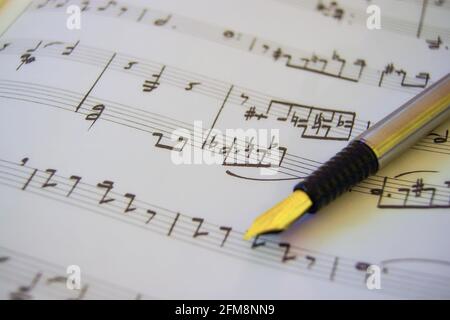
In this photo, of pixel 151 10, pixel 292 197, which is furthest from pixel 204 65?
pixel 292 197

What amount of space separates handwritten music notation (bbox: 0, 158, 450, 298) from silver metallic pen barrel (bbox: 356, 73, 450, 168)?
126 mm

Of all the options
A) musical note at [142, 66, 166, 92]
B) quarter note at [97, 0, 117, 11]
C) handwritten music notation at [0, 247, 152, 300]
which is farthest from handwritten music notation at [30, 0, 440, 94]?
handwritten music notation at [0, 247, 152, 300]

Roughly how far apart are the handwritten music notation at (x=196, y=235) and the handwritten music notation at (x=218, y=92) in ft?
0.34

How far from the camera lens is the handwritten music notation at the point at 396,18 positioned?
2.30 feet

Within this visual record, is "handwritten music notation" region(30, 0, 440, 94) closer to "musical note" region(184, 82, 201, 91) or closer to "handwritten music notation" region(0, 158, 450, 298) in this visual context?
"musical note" region(184, 82, 201, 91)

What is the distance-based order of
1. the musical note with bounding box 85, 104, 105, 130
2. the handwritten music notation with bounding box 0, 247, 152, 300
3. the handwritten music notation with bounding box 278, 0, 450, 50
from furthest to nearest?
the handwritten music notation with bounding box 278, 0, 450, 50 < the musical note with bounding box 85, 104, 105, 130 < the handwritten music notation with bounding box 0, 247, 152, 300

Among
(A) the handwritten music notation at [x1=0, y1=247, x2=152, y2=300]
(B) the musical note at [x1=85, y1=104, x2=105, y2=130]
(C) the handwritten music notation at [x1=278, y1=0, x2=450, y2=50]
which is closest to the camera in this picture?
(A) the handwritten music notation at [x1=0, y1=247, x2=152, y2=300]

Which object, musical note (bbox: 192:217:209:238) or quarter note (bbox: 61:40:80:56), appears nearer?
musical note (bbox: 192:217:209:238)

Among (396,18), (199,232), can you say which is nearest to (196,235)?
(199,232)

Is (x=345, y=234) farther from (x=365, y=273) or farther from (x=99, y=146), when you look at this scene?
(x=99, y=146)

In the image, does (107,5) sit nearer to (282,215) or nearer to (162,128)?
(162,128)

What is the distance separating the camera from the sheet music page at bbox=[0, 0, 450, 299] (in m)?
0.47

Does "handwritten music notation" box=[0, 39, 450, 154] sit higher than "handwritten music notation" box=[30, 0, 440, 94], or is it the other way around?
"handwritten music notation" box=[30, 0, 440, 94]

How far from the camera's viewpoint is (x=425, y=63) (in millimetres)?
667
